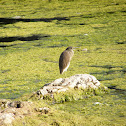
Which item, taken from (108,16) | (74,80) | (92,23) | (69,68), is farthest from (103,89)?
(108,16)

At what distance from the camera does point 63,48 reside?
6098 mm

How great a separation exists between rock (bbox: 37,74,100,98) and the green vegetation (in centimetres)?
16

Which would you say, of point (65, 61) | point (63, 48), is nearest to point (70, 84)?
point (65, 61)

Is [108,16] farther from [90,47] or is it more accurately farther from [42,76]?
[42,76]

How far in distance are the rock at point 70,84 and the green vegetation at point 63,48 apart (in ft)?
0.53

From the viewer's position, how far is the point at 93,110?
119 inches

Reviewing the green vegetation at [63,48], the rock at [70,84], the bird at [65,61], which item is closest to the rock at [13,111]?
the green vegetation at [63,48]

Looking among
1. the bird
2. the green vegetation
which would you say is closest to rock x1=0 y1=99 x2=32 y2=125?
the green vegetation

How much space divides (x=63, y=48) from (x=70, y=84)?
2708 mm

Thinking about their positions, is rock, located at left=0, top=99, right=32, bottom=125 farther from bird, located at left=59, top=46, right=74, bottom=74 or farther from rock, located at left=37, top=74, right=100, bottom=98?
bird, located at left=59, top=46, right=74, bottom=74

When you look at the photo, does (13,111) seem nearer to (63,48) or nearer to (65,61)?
(65,61)

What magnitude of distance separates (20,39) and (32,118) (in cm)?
471

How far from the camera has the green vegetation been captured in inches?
116

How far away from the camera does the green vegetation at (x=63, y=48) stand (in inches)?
116
